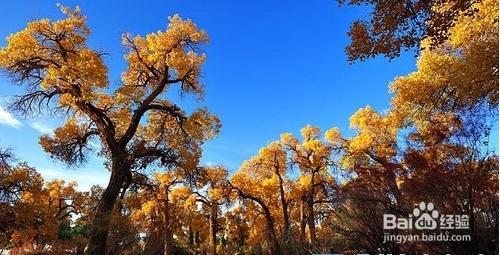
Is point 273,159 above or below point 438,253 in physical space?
above

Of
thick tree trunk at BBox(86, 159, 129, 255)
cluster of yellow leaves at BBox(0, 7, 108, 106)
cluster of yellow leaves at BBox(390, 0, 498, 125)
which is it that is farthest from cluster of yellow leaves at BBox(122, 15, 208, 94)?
cluster of yellow leaves at BBox(390, 0, 498, 125)

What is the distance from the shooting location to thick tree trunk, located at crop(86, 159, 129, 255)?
11.9 metres

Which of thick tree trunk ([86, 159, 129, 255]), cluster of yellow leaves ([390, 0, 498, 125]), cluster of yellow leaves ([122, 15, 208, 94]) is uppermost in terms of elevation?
cluster of yellow leaves ([122, 15, 208, 94])

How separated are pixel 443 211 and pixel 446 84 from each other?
15.9 ft

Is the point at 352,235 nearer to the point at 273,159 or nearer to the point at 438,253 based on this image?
the point at 438,253

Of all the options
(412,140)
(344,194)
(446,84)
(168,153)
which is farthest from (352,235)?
(168,153)

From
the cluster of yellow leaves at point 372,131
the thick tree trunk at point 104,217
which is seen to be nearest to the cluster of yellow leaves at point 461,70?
the cluster of yellow leaves at point 372,131

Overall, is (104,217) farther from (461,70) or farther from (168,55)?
(461,70)

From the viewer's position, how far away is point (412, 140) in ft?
40.7

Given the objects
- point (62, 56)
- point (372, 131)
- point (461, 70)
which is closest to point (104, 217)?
point (62, 56)

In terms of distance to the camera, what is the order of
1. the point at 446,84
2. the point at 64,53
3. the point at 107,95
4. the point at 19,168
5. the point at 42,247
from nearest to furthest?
the point at 446,84, the point at 64,53, the point at 107,95, the point at 19,168, the point at 42,247

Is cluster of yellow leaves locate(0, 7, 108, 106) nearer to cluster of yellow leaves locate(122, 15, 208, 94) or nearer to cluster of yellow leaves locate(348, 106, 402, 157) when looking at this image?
cluster of yellow leaves locate(122, 15, 208, 94)

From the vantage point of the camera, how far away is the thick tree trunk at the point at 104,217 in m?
11.9

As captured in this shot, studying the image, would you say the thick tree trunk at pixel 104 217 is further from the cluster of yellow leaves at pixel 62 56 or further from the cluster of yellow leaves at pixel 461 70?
the cluster of yellow leaves at pixel 461 70
